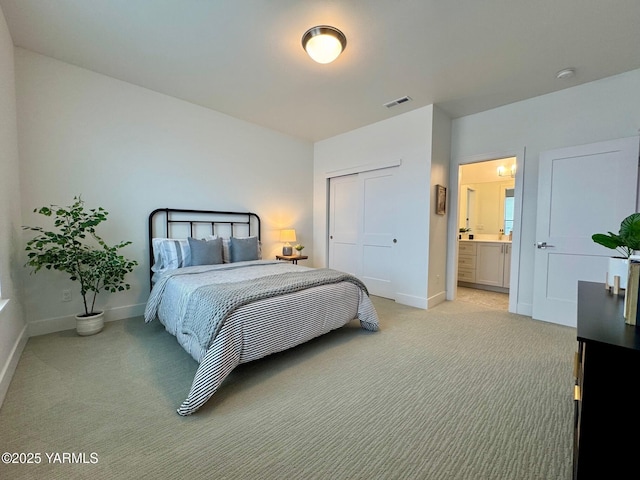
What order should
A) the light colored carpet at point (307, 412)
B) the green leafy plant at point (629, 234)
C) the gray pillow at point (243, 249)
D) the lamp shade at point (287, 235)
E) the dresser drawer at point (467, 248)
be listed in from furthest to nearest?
the dresser drawer at point (467, 248), the lamp shade at point (287, 235), the gray pillow at point (243, 249), the light colored carpet at point (307, 412), the green leafy plant at point (629, 234)

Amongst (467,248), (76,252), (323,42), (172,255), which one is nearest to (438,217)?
(467,248)

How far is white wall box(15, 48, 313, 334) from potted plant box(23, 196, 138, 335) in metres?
0.19

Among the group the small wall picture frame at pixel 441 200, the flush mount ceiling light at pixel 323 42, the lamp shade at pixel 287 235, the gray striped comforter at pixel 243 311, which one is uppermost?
the flush mount ceiling light at pixel 323 42

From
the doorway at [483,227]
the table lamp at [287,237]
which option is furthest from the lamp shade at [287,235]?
the doorway at [483,227]

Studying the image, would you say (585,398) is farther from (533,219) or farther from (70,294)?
(70,294)

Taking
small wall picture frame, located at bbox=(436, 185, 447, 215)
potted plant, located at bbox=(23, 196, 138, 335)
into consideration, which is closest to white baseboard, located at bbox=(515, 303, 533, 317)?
small wall picture frame, located at bbox=(436, 185, 447, 215)

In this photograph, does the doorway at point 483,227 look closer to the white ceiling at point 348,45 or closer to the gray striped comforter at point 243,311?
the white ceiling at point 348,45

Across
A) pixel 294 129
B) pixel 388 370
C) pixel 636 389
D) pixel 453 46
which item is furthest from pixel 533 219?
pixel 294 129

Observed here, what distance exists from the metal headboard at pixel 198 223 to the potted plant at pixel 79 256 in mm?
599

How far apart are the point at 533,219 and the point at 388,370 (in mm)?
2834

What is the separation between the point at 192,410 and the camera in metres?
1.56

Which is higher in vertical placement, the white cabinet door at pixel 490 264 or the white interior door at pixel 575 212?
the white interior door at pixel 575 212

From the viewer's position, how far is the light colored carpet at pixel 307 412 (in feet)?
4.09

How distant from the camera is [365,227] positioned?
14.6ft
